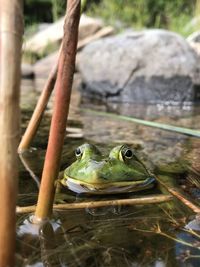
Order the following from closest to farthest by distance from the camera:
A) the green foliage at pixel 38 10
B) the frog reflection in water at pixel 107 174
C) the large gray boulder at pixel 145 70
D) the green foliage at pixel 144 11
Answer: the frog reflection in water at pixel 107 174 < the large gray boulder at pixel 145 70 < the green foliage at pixel 144 11 < the green foliage at pixel 38 10

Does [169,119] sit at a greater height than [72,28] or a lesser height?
lesser

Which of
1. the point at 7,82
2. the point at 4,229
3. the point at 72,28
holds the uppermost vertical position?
the point at 72,28

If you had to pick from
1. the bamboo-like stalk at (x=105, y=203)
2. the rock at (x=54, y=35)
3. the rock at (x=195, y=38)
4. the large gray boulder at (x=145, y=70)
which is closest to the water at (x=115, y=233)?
the bamboo-like stalk at (x=105, y=203)

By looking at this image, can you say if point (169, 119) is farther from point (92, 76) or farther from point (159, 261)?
point (159, 261)

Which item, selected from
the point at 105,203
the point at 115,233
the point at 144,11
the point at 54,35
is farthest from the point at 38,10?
the point at 115,233

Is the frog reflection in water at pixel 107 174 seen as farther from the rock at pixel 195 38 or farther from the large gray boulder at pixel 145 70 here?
the rock at pixel 195 38

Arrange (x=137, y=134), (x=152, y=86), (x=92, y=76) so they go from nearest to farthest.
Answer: (x=137, y=134)
(x=152, y=86)
(x=92, y=76)

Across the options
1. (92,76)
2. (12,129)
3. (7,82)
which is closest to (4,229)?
(12,129)

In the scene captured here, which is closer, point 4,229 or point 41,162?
point 4,229
